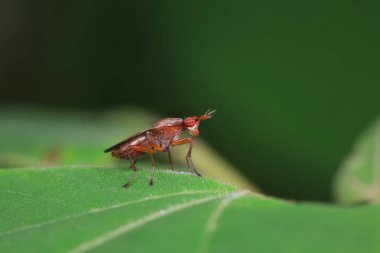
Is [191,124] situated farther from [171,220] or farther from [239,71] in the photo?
[239,71]

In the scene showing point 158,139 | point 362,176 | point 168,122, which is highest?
point 168,122

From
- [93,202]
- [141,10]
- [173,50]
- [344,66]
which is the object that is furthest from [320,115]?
[93,202]

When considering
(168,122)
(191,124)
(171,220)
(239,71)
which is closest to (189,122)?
(191,124)

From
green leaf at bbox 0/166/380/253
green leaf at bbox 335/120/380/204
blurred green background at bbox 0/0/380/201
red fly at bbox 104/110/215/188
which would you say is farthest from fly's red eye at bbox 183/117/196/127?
blurred green background at bbox 0/0/380/201

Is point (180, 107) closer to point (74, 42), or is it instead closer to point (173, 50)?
point (173, 50)

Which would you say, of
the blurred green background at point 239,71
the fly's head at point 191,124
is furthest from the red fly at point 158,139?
the blurred green background at point 239,71

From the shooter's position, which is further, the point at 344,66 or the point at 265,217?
the point at 344,66

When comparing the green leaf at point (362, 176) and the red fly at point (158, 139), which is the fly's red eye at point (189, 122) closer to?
the red fly at point (158, 139)
